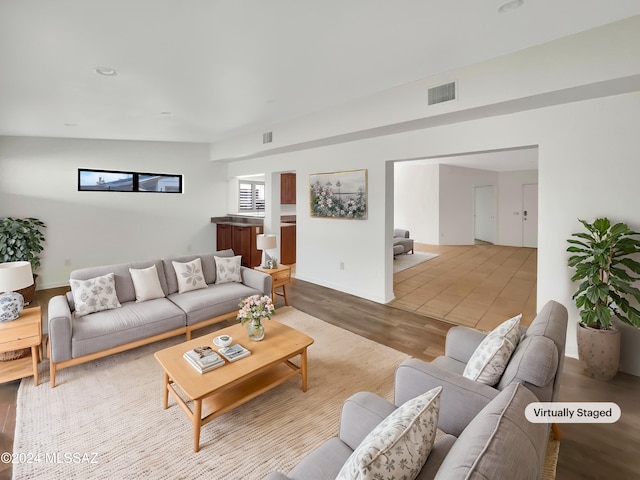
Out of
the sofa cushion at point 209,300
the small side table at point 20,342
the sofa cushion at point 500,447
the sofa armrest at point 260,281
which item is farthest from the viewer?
the sofa armrest at point 260,281

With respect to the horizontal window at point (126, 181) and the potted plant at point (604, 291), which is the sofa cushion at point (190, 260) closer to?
the horizontal window at point (126, 181)

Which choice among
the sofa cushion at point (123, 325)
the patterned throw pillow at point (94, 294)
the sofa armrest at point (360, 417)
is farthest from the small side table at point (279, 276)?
the sofa armrest at point (360, 417)

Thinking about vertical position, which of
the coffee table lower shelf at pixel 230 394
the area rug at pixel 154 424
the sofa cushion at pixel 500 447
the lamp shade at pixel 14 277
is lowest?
the area rug at pixel 154 424

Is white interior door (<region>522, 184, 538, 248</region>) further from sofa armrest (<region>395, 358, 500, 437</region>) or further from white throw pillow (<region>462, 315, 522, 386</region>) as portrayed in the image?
sofa armrest (<region>395, 358, 500, 437</region>)

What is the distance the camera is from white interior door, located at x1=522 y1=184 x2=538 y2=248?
32.1 ft

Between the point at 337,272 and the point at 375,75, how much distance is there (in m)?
3.28

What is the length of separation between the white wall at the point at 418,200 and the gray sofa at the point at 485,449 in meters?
8.86

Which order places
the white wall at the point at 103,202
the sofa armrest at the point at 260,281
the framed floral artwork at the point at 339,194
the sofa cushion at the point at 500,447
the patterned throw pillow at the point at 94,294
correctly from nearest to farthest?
the sofa cushion at the point at 500,447 → the patterned throw pillow at the point at 94,294 → the sofa armrest at the point at 260,281 → the framed floral artwork at the point at 339,194 → the white wall at the point at 103,202

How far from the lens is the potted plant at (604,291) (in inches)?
101

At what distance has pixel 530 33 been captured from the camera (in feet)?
6.99

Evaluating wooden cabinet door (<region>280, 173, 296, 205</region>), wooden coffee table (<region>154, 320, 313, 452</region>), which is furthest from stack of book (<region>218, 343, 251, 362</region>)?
wooden cabinet door (<region>280, 173, 296, 205</region>)

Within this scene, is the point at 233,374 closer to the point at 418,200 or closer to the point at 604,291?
the point at 604,291

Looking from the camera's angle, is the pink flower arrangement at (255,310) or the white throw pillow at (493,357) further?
the pink flower arrangement at (255,310)

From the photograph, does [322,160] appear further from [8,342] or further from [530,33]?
[8,342]
